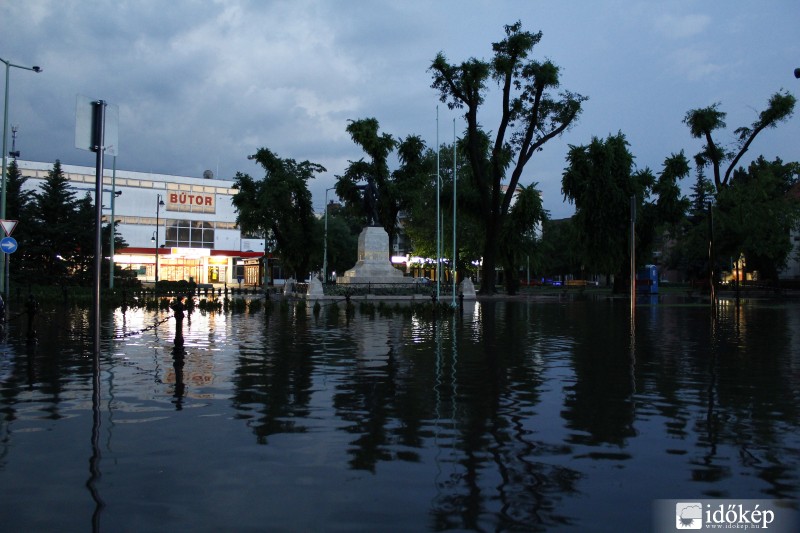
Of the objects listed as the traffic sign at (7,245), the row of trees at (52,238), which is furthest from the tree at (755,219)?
the traffic sign at (7,245)

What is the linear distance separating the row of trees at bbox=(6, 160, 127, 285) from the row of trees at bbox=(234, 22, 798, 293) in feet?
48.2

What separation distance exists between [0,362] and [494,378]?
8.48 meters

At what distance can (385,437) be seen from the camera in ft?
22.7

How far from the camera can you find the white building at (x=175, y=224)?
8688 centimetres

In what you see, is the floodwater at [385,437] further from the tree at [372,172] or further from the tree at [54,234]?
the tree at [372,172]

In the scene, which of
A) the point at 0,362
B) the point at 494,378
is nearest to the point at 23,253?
the point at 0,362

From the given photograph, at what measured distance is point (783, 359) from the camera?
13.3 metres

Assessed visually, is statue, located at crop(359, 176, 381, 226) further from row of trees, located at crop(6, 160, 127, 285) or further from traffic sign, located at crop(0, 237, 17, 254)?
traffic sign, located at crop(0, 237, 17, 254)

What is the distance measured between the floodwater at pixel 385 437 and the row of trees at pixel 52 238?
35.8m

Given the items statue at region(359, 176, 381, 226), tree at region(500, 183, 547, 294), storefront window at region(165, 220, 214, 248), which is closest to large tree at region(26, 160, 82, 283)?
statue at region(359, 176, 381, 226)

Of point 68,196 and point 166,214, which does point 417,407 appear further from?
point 166,214

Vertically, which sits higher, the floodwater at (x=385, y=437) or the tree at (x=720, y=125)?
the tree at (x=720, y=125)

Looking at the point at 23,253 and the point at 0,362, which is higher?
the point at 23,253

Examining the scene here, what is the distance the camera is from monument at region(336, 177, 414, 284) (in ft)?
160
